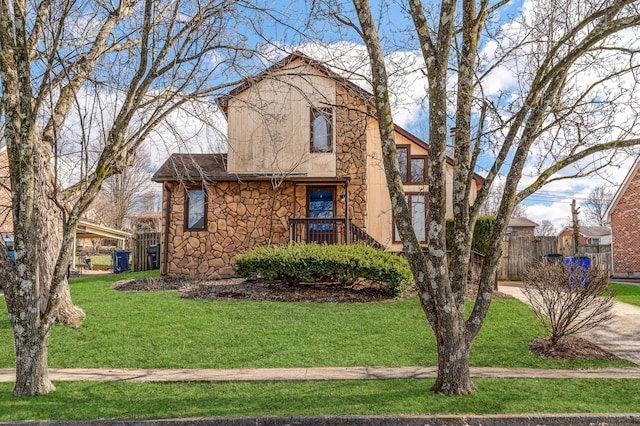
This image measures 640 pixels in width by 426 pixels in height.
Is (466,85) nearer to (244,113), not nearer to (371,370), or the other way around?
(371,370)

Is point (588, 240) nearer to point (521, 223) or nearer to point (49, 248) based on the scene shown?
point (521, 223)

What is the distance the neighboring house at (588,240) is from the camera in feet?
68.9

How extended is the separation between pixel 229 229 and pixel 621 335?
10.5 metres

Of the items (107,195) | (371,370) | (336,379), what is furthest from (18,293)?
(107,195)

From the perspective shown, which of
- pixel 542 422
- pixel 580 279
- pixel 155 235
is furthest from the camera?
pixel 155 235

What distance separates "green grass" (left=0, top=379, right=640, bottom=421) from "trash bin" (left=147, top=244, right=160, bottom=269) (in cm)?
1478

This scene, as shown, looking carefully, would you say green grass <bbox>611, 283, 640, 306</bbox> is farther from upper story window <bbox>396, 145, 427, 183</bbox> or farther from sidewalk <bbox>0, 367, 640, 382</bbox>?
upper story window <bbox>396, 145, 427, 183</bbox>

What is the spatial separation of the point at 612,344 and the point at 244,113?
11.4 meters

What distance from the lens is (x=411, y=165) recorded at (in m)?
17.4

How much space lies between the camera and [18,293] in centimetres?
518

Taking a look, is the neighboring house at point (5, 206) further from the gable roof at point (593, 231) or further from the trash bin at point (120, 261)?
the gable roof at point (593, 231)

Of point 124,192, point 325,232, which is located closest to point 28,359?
point 325,232

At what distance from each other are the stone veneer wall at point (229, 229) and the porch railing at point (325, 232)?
0.91 metres

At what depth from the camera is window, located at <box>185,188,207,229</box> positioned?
1498 centimetres
